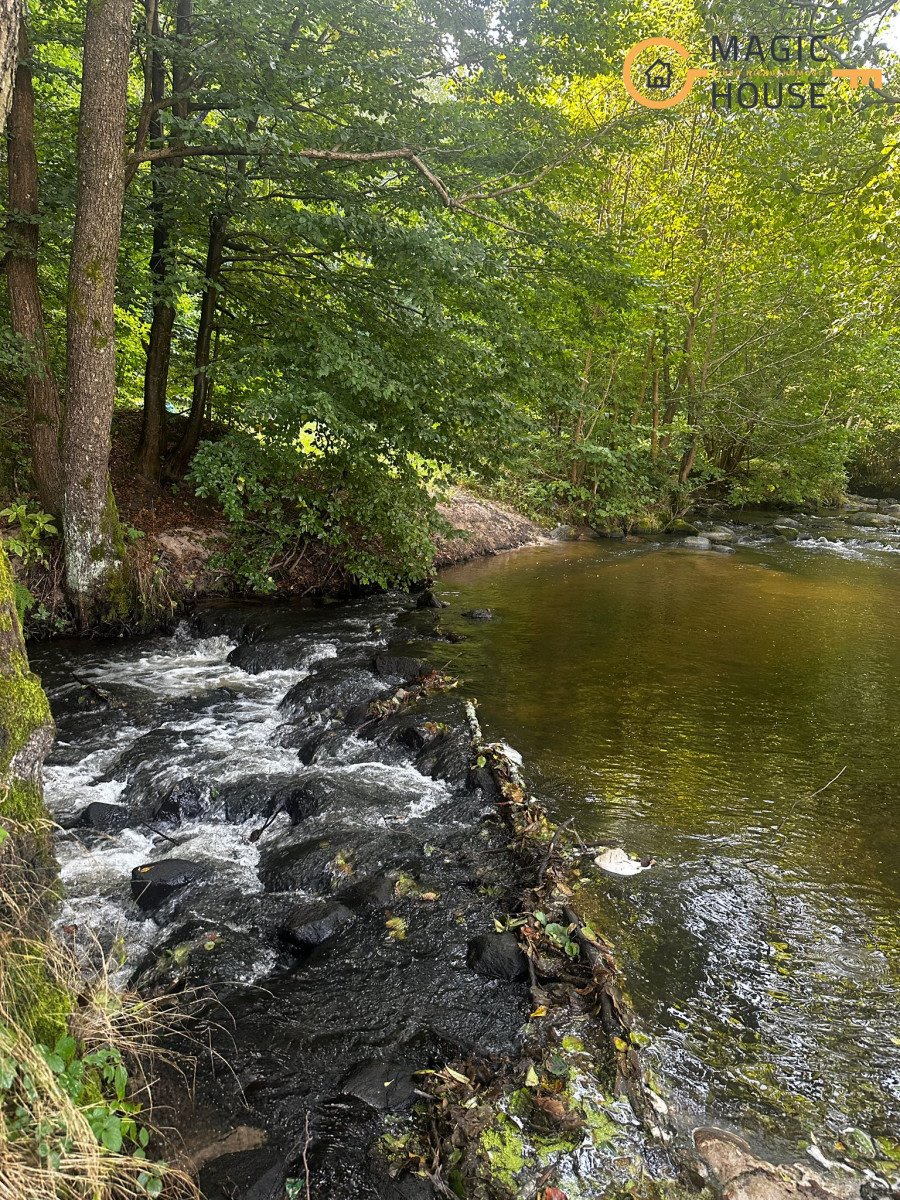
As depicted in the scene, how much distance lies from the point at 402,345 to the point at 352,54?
3625mm

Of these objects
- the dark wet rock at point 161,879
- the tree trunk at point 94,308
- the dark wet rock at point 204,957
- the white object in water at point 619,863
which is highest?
the tree trunk at point 94,308

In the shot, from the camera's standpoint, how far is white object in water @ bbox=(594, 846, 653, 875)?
15.6 feet

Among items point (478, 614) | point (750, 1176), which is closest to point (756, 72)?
point (478, 614)

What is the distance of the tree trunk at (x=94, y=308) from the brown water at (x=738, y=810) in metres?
4.85

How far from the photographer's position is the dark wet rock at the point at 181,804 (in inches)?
213

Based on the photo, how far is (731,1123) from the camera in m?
2.94

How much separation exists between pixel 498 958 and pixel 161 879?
233 centimetres

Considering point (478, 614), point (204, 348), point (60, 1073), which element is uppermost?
point (204, 348)

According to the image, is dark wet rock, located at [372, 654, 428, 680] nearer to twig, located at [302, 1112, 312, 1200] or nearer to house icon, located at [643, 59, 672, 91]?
twig, located at [302, 1112, 312, 1200]

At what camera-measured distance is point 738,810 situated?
5609mm

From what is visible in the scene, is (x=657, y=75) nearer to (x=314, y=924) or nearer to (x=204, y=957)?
(x=314, y=924)

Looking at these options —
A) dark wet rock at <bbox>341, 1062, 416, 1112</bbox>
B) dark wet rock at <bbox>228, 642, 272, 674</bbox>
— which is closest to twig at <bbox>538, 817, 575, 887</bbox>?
dark wet rock at <bbox>341, 1062, 416, 1112</bbox>

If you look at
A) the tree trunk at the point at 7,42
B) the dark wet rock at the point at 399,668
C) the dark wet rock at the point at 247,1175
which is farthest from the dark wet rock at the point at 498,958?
the tree trunk at the point at 7,42

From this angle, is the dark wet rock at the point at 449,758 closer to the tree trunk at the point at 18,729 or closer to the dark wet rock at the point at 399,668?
the dark wet rock at the point at 399,668
